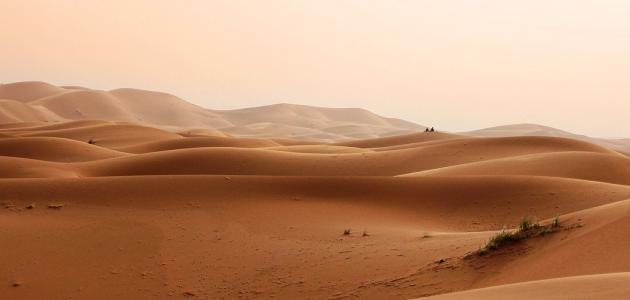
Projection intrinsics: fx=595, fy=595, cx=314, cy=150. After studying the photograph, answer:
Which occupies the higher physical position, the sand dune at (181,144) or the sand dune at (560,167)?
the sand dune at (181,144)

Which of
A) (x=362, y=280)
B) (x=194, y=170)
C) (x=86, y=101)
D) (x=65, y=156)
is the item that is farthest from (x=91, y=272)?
(x=86, y=101)

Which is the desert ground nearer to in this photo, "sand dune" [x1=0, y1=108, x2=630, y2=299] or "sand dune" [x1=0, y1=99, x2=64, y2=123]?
"sand dune" [x1=0, y1=108, x2=630, y2=299]

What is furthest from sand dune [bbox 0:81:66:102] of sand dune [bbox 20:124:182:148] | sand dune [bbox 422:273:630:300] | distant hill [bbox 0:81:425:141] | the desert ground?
sand dune [bbox 422:273:630:300]

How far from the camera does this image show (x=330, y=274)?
8.48 metres

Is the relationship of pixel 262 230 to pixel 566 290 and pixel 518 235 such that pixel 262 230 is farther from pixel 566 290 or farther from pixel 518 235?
pixel 566 290

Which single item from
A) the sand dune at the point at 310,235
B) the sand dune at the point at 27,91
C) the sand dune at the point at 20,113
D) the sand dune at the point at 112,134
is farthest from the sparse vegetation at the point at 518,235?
the sand dune at the point at 27,91

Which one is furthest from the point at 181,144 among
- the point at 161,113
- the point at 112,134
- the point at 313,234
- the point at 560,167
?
the point at 161,113

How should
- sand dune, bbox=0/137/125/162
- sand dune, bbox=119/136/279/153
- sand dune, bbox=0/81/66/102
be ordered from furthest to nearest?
sand dune, bbox=0/81/66/102
sand dune, bbox=119/136/279/153
sand dune, bbox=0/137/125/162

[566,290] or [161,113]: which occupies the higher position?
[161,113]

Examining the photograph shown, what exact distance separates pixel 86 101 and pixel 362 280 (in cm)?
12796

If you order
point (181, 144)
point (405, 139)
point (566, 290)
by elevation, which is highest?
point (405, 139)

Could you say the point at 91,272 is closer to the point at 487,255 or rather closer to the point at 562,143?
the point at 487,255

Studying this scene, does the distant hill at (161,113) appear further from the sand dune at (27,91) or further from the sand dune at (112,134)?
the sand dune at (112,134)

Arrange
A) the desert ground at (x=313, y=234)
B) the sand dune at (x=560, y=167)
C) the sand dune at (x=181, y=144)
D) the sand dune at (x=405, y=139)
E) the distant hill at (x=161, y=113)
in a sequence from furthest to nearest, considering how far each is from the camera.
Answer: the distant hill at (x=161, y=113), the sand dune at (x=405, y=139), the sand dune at (x=181, y=144), the sand dune at (x=560, y=167), the desert ground at (x=313, y=234)
